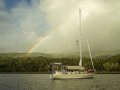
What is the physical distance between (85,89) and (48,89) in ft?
40.9

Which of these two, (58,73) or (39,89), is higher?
(58,73)

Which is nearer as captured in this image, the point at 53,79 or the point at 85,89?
the point at 85,89

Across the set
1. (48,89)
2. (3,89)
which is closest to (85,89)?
(48,89)

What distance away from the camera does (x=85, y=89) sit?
91.9m

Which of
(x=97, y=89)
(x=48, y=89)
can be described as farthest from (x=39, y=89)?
(x=97, y=89)

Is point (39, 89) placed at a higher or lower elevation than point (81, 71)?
lower

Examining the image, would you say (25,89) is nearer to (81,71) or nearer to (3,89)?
(3,89)

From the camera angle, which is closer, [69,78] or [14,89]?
[14,89]

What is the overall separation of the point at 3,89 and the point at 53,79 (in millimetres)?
56759

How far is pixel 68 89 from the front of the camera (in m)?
91.3

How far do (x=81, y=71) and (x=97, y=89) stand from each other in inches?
2205

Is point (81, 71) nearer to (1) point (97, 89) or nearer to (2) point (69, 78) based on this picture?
(2) point (69, 78)

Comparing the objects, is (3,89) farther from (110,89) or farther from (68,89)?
(110,89)

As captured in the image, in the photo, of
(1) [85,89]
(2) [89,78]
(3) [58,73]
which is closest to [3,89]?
(1) [85,89]
